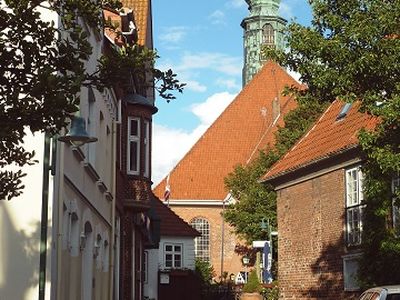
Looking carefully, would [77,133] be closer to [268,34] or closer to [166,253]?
[166,253]

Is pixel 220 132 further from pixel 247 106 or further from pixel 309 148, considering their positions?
pixel 309 148

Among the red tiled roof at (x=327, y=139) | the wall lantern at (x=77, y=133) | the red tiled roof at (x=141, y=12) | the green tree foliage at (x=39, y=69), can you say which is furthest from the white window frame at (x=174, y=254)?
the green tree foliage at (x=39, y=69)

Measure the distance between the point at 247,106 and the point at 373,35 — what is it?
53.4 meters

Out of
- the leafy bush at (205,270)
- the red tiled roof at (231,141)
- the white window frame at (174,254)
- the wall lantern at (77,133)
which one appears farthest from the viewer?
the red tiled roof at (231,141)

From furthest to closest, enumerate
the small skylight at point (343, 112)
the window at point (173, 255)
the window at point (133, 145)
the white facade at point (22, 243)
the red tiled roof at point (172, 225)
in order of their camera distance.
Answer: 1. the window at point (173, 255)
2. the red tiled roof at point (172, 225)
3. the small skylight at point (343, 112)
4. the window at point (133, 145)
5. the white facade at point (22, 243)

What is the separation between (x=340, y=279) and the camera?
26062 mm

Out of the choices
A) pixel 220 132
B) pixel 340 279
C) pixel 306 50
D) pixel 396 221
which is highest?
pixel 220 132

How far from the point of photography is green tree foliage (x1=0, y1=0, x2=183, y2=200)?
5969 mm

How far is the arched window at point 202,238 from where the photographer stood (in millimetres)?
61969

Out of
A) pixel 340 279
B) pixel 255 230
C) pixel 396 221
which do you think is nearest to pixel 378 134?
pixel 396 221

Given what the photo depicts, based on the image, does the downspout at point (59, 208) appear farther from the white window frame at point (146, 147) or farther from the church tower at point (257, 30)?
the church tower at point (257, 30)

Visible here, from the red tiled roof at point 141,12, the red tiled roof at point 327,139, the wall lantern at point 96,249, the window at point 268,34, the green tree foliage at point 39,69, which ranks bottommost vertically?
the wall lantern at point 96,249

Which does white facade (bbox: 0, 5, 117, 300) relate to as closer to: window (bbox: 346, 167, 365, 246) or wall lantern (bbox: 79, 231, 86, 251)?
wall lantern (bbox: 79, 231, 86, 251)

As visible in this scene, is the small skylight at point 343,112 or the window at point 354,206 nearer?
the window at point 354,206
